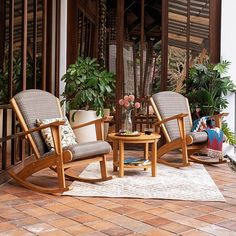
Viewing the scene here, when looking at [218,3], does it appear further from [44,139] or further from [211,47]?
[44,139]

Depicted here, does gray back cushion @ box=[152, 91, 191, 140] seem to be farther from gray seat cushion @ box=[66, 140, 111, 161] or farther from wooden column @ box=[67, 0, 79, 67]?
wooden column @ box=[67, 0, 79, 67]

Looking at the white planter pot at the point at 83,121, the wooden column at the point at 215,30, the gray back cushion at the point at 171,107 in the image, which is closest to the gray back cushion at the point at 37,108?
the gray back cushion at the point at 171,107

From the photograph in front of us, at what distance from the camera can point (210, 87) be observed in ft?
18.9

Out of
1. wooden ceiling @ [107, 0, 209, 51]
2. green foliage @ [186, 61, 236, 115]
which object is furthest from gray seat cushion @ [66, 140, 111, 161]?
wooden ceiling @ [107, 0, 209, 51]

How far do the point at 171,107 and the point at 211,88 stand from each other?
0.89m

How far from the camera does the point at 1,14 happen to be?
199 inches

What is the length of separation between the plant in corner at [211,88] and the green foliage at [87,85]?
1214mm

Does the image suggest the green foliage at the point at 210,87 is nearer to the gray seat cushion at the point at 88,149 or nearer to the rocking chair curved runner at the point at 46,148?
the rocking chair curved runner at the point at 46,148

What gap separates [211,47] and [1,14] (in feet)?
10.2

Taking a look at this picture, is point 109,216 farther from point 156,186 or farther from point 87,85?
point 87,85

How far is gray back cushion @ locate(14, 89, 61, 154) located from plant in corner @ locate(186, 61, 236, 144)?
2.44 metres

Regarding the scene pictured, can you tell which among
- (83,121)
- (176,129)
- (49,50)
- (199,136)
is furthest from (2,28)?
(199,136)

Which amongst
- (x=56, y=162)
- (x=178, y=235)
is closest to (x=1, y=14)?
(x=56, y=162)

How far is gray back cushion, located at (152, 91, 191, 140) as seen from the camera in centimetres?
506
